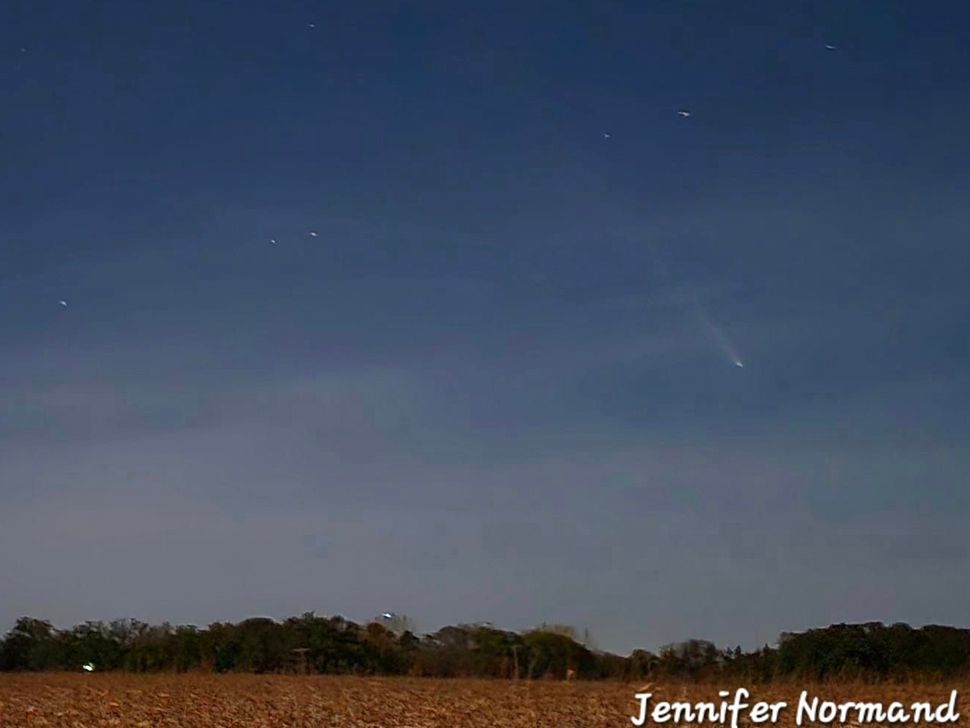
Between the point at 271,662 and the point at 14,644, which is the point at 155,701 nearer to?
the point at 271,662

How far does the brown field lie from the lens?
108 ft

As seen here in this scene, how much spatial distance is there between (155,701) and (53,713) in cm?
294

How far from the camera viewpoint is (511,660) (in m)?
52.3

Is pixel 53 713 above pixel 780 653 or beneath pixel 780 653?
beneath

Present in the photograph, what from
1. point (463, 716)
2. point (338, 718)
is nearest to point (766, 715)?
point (463, 716)

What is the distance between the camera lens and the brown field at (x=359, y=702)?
108 feet

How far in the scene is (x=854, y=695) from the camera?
35.6 meters

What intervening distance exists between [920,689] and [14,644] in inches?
1980

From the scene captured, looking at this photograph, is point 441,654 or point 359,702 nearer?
point 359,702

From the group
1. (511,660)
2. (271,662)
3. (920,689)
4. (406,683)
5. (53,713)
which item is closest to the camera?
(53,713)

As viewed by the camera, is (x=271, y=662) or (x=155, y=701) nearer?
(x=155, y=701)

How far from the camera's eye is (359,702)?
117 feet

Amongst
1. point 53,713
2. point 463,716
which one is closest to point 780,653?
point 463,716

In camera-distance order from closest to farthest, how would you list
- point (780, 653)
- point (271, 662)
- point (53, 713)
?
point (53, 713), point (780, 653), point (271, 662)
